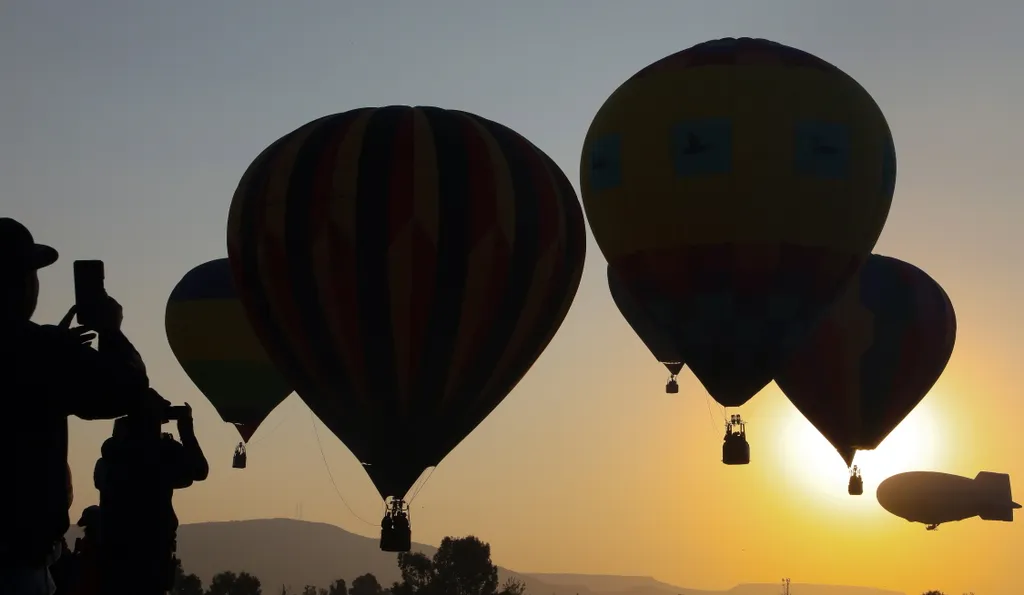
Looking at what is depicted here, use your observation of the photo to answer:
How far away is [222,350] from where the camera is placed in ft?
135

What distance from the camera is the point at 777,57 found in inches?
1238

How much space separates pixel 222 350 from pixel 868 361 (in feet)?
54.8

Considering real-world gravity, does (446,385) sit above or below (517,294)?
below

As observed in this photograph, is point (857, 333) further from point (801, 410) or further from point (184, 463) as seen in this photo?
point (184, 463)

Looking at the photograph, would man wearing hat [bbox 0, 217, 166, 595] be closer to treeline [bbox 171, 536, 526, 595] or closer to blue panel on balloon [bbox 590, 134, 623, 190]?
blue panel on balloon [bbox 590, 134, 623, 190]

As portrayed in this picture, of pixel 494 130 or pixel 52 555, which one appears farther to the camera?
pixel 494 130

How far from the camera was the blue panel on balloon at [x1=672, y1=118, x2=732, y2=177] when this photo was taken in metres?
30.2

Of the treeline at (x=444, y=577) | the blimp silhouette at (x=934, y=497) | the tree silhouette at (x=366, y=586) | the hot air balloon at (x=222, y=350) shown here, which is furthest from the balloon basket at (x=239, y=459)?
the tree silhouette at (x=366, y=586)

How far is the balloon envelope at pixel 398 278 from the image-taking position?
28375 mm

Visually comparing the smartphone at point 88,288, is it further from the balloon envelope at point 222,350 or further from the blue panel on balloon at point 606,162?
the balloon envelope at point 222,350

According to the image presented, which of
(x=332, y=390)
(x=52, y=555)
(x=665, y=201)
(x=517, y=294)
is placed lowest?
(x=52, y=555)

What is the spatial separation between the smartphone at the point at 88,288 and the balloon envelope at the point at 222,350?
35.3m

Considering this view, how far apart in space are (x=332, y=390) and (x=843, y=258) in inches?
407

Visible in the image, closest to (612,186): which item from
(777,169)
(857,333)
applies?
(777,169)
